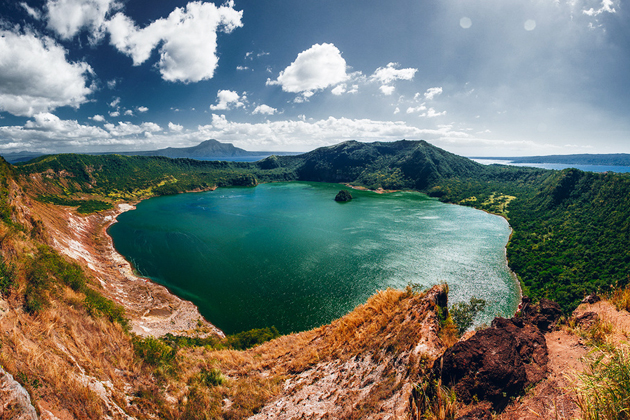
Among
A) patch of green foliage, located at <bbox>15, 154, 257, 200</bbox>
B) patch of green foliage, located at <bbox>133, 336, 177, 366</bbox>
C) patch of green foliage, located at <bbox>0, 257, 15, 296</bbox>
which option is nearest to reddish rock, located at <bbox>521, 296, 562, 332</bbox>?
patch of green foliage, located at <bbox>133, 336, 177, 366</bbox>

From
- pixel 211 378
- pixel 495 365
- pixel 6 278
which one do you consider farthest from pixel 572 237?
pixel 6 278

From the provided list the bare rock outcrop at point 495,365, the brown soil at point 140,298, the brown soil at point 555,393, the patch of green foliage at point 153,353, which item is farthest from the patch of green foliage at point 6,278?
the brown soil at point 555,393

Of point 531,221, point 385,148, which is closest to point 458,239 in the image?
point 531,221

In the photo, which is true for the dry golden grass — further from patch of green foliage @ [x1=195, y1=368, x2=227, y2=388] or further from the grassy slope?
patch of green foliage @ [x1=195, y1=368, x2=227, y2=388]

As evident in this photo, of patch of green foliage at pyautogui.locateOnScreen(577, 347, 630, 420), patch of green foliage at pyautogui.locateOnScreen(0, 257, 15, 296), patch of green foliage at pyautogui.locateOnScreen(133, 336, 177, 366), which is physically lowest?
patch of green foliage at pyautogui.locateOnScreen(133, 336, 177, 366)

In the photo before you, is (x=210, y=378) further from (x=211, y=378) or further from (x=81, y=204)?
(x=81, y=204)

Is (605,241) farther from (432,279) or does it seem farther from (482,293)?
(432,279)

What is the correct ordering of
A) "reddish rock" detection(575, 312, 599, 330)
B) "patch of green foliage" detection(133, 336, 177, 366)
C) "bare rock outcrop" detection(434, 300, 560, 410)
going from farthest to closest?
"patch of green foliage" detection(133, 336, 177, 366)
"reddish rock" detection(575, 312, 599, 330)
"bare rock outcrop" detection(434, 300, 560, 410)
